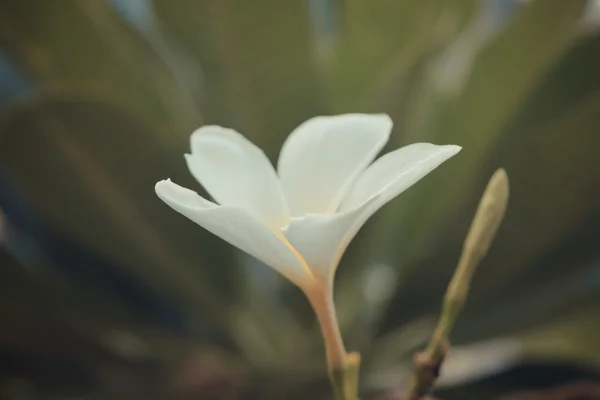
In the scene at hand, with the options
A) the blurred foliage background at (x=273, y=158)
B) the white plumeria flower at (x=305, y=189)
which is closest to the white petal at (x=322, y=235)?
the white plumeria flower at (x=305, y=189)

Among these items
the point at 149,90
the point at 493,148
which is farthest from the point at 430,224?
the point at 149,90

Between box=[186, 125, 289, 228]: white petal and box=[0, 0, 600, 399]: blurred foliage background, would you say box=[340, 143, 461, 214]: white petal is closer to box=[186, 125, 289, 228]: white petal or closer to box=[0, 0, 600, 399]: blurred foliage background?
box=[186, 125, 289, 228]: white petal

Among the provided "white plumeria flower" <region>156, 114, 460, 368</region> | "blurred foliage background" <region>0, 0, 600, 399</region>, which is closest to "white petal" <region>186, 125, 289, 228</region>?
"white plumeria flower" <region>156, 114, 460, 368</region>

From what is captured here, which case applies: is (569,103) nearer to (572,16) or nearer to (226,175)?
(572,16)

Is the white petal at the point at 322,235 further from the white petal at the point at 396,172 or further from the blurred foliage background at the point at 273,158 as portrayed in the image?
the blurred foliage background at the point at 273,158

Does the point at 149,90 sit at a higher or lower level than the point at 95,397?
higher

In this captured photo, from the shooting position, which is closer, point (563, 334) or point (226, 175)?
point (226, 175)

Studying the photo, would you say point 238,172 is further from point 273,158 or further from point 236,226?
point 273,158
